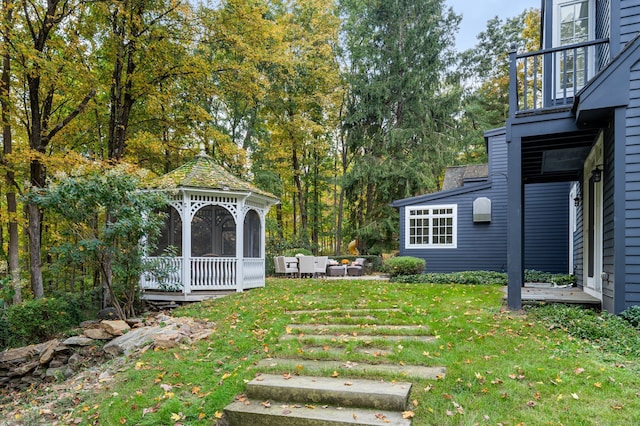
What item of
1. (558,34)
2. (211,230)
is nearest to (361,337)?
(558,34)

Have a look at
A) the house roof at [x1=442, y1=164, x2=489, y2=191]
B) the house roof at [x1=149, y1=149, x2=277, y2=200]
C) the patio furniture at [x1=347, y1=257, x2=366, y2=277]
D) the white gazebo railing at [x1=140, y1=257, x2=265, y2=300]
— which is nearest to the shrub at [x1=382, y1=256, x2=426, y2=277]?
the patio furniture at [x1=347, y1=257, x2=366, y2=277]

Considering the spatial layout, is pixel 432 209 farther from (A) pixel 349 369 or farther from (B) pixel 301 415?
(B) pixel 301 415

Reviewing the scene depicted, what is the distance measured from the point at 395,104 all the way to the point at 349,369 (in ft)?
62.3

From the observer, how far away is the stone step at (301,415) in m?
3.13

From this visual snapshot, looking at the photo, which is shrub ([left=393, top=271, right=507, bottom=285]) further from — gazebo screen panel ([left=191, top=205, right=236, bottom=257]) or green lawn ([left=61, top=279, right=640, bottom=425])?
gazebo screen panel ([left=191, top=205, right=236, bottom=257])

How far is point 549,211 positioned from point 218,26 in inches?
473

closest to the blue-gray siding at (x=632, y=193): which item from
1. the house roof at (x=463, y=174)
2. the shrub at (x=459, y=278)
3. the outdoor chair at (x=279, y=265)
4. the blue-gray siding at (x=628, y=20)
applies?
the blue-gray siding at (x=628, y=20)

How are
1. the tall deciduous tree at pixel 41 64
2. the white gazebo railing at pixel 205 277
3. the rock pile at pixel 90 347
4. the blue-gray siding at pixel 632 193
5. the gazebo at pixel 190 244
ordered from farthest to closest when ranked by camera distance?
1. the white gazebo railing at pixel 205 277
2. the gazebo at pixel 190 244
3. the tall deciduous tree at pixel 41 64
4. the rock pile at pixel 90 347
5. the blue-gray siding at pixel 632 193

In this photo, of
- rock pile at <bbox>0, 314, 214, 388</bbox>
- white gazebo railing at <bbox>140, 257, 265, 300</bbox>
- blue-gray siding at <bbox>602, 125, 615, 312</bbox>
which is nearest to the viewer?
blue-gray siding at <bbox>602, 125, 615, 312</bbox>

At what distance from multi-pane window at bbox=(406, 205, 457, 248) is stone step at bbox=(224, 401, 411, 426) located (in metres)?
11.3

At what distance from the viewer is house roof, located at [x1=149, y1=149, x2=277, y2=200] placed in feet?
31.1

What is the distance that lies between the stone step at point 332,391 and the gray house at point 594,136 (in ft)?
12.6

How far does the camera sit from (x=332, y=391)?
350 centimetres

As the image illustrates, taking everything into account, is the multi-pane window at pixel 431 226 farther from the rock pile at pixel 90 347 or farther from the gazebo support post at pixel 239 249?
the rock pile at pixel 90 347
